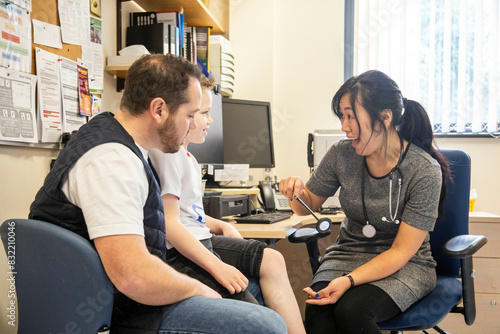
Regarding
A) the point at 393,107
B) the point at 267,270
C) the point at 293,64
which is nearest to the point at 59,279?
the point at 267,270

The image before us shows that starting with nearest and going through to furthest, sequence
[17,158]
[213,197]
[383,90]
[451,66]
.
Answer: [17,158]
[383,90]
[213,197]
[451,66]

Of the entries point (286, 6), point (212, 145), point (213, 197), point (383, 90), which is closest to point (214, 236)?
point (213, 197)

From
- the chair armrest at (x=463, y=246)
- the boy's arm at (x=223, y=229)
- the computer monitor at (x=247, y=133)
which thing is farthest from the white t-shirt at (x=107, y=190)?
the computer monitor at (x=247, y=133)

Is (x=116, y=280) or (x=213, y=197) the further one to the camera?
(x=213, y=197)

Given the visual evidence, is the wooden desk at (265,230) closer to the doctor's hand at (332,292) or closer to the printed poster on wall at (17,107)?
the doctor's hand at (332,292)

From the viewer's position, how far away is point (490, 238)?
235 centimetres

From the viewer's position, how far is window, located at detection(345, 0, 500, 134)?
3021 mm

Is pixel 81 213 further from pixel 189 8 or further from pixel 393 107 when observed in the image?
pixel 189 8

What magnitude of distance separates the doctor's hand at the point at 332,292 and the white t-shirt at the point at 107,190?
0.70 m

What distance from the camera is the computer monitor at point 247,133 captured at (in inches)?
103

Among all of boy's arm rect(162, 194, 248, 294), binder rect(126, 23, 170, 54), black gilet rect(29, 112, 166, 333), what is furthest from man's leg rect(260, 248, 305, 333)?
binder rect(126, 23, 170, 54)

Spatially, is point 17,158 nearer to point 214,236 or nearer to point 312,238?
point 214,236

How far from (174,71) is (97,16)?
994mm

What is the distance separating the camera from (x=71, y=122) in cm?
→ 165
